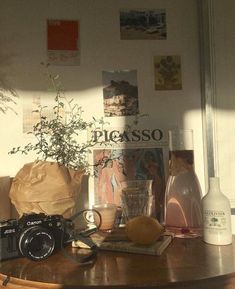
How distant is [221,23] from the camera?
1.28 metres

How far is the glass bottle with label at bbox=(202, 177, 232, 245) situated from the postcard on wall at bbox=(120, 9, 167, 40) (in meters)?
0.64

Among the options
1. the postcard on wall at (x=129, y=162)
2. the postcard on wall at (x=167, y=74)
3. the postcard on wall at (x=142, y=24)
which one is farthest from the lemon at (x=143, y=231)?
the postcard on wall at (x=142, y=24)

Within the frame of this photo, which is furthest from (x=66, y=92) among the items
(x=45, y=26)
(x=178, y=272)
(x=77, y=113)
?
(x=178, y=272)

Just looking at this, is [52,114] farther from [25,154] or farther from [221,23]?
[221,23]

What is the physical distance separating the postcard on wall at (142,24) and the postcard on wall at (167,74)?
91mm

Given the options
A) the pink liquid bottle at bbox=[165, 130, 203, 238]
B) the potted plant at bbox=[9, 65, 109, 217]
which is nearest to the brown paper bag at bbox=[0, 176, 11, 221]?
the potted plant at bbox=[9, 65, 109, 217]

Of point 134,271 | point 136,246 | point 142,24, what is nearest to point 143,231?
point 136,246

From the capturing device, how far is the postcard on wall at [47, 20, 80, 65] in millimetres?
1247

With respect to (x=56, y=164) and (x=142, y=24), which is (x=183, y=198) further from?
(x=142, y=24)

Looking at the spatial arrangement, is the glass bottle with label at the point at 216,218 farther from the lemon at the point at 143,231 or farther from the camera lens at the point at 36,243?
the camera lens at the point at 36,243

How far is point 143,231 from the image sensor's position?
2.92ft

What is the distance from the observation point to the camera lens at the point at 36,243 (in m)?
0.81

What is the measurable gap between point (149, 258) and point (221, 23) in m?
0.92

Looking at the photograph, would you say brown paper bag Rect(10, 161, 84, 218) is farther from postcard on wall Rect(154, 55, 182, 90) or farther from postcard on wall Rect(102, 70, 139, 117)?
postcard on wall Rect(154, 55, 182, 90)
